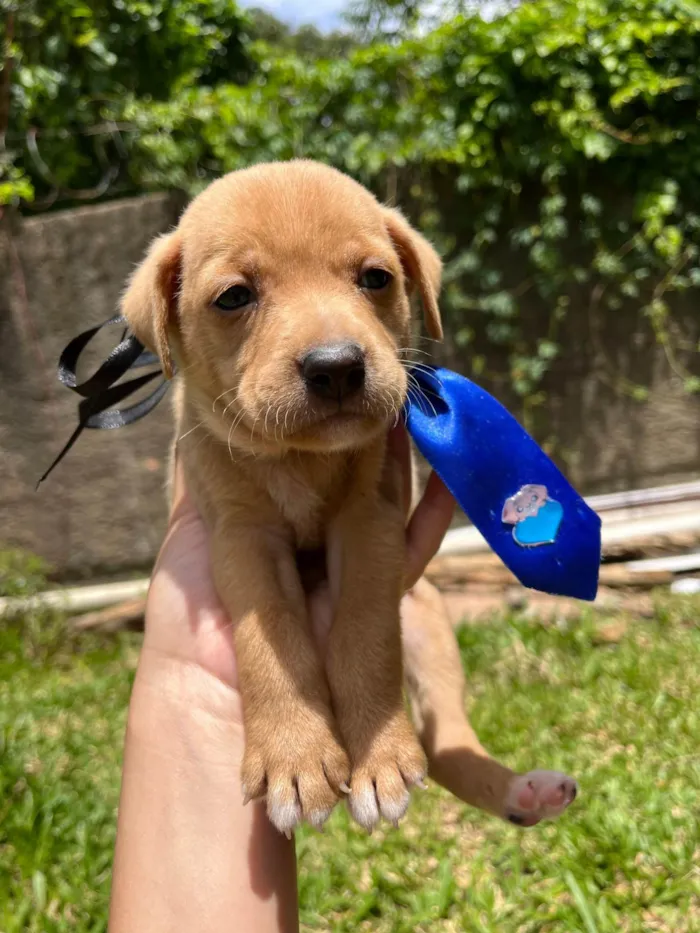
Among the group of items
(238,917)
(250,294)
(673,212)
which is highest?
Result: (250,294)

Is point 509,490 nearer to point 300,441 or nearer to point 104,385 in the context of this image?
point 300,441

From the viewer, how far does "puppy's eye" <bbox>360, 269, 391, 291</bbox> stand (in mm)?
2191

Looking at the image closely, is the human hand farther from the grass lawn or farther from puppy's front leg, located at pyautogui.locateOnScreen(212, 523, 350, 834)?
the grass lawn

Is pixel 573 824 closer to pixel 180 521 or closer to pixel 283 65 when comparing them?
pixel 180 521

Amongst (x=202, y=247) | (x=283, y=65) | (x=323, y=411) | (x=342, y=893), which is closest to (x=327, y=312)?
(x=323, y=411)

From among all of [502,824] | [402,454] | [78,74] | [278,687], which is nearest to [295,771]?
[278,687]

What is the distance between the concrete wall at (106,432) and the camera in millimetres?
5148

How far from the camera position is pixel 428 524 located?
2.30 m

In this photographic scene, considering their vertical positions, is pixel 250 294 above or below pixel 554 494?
above

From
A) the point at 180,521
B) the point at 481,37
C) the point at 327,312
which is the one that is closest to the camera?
the point at 327,312

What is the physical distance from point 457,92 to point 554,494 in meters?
4.06

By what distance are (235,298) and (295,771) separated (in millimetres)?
1292

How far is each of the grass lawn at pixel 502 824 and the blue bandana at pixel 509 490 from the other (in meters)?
1.41

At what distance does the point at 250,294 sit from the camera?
211 cm
